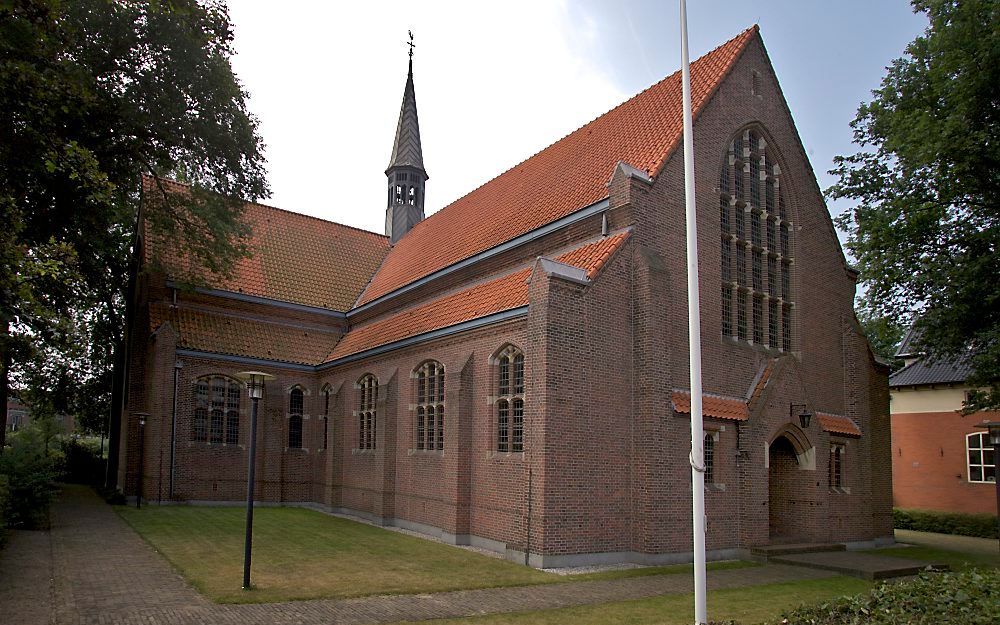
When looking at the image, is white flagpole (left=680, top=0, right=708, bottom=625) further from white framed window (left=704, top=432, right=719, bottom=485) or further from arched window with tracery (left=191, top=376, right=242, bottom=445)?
arched window with tracery (left=191, top=376, right=242, bottom=445)

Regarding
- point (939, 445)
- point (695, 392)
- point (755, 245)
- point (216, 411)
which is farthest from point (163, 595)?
point (939, 445)

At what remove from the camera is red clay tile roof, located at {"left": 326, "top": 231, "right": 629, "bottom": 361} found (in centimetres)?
1612

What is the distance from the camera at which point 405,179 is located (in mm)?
36312

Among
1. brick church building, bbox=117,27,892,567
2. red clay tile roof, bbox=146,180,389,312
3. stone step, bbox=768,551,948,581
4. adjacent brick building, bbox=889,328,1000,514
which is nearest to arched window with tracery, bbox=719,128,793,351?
brick church building, bbox=117,27,892,567

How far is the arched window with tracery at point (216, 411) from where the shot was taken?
79.2 feet

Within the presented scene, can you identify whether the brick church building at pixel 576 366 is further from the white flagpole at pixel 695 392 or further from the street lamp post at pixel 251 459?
the street lamp post at pixel 251 459

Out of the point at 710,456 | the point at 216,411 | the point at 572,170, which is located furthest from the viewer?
the point at 216,411

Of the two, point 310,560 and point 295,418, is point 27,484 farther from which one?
point 295,418

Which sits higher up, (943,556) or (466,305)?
(466,305)

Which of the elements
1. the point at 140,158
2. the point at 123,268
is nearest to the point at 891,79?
the point at 140,158

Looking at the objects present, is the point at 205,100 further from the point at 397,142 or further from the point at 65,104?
the point at 397,142

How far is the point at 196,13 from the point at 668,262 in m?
11.6

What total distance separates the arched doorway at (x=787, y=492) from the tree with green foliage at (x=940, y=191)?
5.39m

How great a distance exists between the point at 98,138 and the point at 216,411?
10.3m
